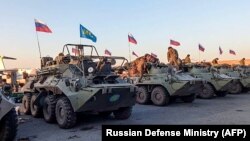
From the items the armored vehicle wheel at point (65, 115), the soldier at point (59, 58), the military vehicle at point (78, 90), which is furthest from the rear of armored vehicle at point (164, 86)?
the armored vehicle wheel at point (65, 115)

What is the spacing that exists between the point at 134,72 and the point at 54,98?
5.80 metres

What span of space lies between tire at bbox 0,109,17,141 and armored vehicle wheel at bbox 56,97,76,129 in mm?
1899

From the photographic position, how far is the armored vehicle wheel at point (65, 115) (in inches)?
344

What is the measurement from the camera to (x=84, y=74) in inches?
367

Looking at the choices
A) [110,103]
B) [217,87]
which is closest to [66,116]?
[110,103]

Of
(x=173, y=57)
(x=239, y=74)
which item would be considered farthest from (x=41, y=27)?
(x=239, y=74)

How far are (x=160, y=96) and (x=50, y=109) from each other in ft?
17.1

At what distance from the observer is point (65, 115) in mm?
8773

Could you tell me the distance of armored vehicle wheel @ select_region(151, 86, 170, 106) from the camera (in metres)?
13.3

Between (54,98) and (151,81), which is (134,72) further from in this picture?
(54,98)

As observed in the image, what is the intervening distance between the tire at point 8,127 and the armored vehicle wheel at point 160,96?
24.1 feet

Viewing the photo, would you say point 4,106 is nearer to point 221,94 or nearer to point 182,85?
point 182,85

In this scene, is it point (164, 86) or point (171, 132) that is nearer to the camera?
point (171, 132)

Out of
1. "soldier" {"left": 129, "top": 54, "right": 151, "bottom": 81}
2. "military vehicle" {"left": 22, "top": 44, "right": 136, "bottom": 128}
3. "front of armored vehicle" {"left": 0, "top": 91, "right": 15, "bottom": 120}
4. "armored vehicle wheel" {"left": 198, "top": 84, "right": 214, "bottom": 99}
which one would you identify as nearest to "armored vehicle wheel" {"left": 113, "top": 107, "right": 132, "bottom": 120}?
"military vehicle" {"left": 22, "top": 44, "right": 136, "bottom": 128}
